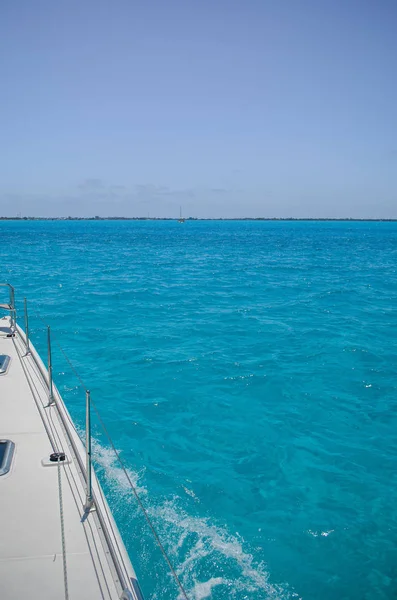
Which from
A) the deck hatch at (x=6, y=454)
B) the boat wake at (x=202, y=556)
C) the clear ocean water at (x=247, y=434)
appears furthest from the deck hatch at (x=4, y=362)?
the boat wake at (x=202, y=556)

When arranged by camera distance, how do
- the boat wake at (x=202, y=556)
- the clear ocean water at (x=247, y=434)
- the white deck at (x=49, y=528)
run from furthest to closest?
the clear ocean water at (x=247, y=434)
the boat wake at (x=202, y=556)
the white deck at (x=49, y=528)

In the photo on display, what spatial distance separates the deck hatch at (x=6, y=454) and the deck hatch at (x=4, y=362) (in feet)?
8.65

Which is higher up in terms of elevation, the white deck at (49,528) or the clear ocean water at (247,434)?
the white deck at (49,528)

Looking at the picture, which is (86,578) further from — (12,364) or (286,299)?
(286,299)

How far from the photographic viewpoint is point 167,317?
17.4 meters

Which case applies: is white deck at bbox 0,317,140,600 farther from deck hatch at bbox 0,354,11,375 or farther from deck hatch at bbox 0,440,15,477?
deck hatch at bbox 0,354,11,375

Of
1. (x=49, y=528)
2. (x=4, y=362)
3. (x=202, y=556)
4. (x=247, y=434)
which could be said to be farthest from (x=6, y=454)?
(x=247, y=434)

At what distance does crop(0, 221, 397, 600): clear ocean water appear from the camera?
5418 millimetres

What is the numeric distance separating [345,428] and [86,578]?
7.22m

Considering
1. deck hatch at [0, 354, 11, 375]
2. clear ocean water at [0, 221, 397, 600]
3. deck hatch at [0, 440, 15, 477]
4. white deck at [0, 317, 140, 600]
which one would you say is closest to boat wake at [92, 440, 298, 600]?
clear ocean water at [0, 221, 397, 600]

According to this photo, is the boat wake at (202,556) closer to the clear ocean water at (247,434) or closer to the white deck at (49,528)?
the clear ocean water at (247,434)

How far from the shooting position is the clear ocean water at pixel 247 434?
5.42 m

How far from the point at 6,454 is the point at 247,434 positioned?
534 centimetres

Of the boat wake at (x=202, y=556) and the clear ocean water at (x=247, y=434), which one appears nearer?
the boat wake at (x=202, y=556)
